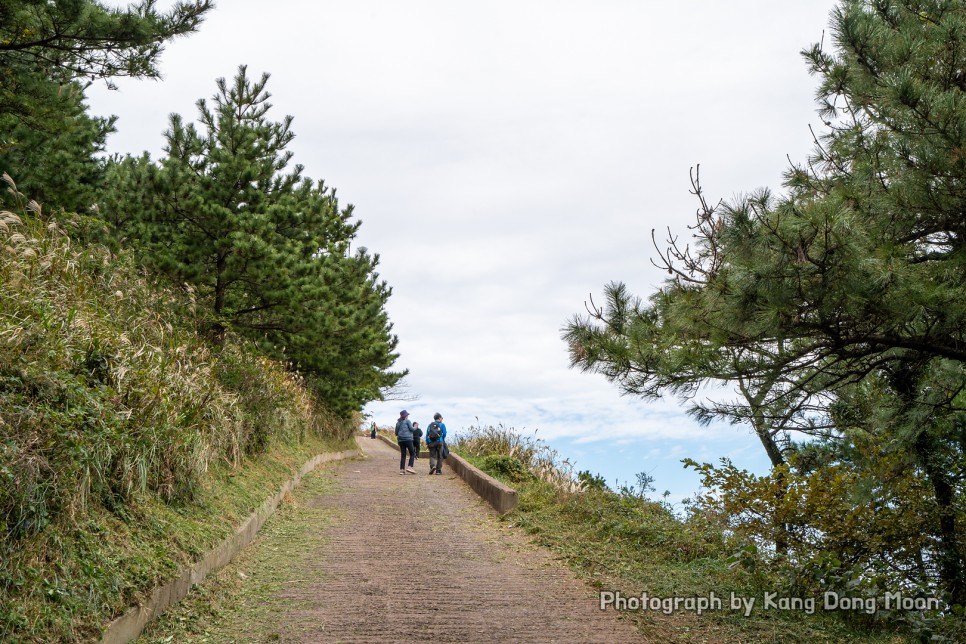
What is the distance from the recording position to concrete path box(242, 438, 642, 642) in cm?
532

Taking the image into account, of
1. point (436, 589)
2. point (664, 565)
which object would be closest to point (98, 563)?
point (436, 589)

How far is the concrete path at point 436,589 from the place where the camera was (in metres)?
5.32

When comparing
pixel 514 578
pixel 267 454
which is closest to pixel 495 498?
pixel 267 454

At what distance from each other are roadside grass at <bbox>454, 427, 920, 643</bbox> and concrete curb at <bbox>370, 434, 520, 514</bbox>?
206mm

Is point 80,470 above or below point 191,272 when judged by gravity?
below

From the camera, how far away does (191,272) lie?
1253cm

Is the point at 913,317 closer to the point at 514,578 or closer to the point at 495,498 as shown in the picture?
the point at 514,578

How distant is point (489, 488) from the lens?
1251cm

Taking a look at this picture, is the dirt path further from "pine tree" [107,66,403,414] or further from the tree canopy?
"pine tree" [107,66,403,414]

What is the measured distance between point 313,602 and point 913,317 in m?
5.39

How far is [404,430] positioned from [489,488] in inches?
216

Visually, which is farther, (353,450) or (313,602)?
(353,450)

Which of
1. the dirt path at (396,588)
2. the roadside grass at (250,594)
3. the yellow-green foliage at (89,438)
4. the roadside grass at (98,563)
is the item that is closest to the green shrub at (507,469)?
the dirt path at (396,588)

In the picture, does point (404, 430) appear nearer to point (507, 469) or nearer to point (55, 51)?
point (507, 469)
